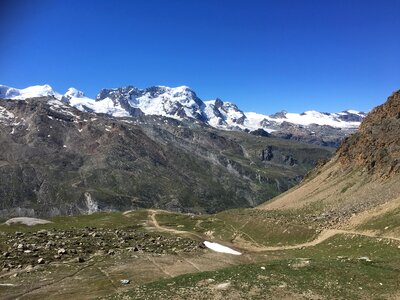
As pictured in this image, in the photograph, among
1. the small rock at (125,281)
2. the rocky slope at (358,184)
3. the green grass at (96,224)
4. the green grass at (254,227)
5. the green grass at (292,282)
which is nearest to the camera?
the green grass at (292,282)

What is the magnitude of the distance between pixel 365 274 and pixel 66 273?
127 ft

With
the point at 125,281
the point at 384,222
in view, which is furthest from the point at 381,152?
the point at 125,281

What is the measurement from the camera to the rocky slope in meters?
120

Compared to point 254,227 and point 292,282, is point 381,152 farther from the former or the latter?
point 292,282

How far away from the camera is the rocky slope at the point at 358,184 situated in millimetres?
119625

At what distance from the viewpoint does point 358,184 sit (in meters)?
160

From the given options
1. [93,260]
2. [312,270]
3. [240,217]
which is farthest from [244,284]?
[240,217]

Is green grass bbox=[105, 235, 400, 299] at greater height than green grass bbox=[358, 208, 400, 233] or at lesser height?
lesser

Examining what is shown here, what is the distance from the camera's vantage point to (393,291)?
139 ft

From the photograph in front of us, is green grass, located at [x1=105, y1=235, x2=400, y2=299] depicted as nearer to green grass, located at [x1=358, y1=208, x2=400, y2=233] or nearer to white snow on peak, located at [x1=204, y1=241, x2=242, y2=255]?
green grass, located at [x1=358, y1=208, x2=400, y2=233]

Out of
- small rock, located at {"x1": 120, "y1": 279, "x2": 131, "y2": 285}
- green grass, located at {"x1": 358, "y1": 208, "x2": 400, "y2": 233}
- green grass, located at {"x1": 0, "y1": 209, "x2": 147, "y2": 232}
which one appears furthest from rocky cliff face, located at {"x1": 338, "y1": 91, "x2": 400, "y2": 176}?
small rock, located at {"x1": 120, "y1": 279, "x2": 131, "y2": 285}

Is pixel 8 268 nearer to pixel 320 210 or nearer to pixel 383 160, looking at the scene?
pixel 320 210

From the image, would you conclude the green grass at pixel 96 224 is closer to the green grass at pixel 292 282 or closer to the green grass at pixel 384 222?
the green grass at pixel 384 222

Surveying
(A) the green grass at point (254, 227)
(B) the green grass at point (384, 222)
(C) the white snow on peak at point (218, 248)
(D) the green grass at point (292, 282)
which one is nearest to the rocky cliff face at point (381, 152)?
(A) the green grass at point (254, 227)
